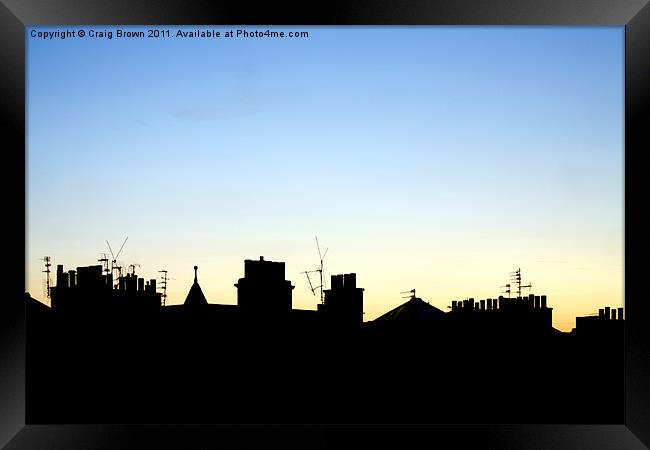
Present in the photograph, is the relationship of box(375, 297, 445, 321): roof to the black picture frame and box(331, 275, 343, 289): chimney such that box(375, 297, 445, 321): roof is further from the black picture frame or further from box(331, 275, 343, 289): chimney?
the black picture frame

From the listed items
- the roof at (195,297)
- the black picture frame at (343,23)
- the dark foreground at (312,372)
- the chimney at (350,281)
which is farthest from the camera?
the roof at (195,297)

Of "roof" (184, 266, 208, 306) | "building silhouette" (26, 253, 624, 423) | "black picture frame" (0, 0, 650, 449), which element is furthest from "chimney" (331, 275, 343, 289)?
"black picture frame" (0, 0, 650, 449)

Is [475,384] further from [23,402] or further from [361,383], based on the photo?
[23,402]

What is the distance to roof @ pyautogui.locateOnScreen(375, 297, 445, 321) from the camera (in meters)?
6.88

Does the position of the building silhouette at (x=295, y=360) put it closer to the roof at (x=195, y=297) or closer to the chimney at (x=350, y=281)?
the chimney at (x=350, y=281)

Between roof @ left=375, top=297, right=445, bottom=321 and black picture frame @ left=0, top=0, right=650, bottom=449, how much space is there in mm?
3908

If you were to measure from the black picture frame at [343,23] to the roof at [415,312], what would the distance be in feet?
12.8

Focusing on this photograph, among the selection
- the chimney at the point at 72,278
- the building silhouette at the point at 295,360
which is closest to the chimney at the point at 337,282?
the building silhouette at the point at 295,360

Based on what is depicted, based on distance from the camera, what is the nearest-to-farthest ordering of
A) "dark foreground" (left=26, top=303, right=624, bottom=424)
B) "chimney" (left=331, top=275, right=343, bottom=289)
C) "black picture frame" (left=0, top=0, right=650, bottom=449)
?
"black picture frame" (left=0, top=0, right=650, bottom=449) < "dark foreground" (left=26, top=303, right=624, bottom=424) < "chimney" (left=331, top=275, right=343, bottom=289)

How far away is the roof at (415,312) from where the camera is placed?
22.6 ft

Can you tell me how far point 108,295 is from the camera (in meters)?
8.19

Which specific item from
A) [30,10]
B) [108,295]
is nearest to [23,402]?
[30,10]

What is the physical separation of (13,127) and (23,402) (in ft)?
3.22

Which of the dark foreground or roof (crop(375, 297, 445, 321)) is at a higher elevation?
roof (crop(375, 297, 445, 321))
